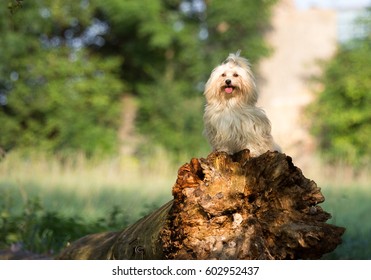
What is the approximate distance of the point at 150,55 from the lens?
22766 millimetres

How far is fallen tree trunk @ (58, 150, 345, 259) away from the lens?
4.74m

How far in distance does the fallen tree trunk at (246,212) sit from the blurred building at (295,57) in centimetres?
1719

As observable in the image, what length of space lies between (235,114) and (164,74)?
17.2 metres

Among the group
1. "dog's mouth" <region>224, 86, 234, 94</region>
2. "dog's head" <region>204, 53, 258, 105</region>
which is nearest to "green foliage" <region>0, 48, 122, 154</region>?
"dog's head" <region>204, 53, 258, 105</region>

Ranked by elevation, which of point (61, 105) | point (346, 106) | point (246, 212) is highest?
point (61, 105)

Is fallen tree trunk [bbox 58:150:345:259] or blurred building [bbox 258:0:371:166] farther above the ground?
blurred building [bbox 258:0:371:166]

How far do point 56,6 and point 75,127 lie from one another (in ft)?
12.3

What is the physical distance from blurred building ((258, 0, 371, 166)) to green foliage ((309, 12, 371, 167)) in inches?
19.9

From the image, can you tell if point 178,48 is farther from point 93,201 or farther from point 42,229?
point 42,229

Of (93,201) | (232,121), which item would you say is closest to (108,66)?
(93,201)

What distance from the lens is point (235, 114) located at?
5719mm

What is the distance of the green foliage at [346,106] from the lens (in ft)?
67.8

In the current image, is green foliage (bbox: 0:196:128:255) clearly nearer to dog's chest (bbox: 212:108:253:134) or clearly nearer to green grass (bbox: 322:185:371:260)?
green grass (bbox: 322:185:371:260)

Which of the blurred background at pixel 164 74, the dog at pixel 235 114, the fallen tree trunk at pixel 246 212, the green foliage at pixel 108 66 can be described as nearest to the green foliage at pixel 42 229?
the dog at pixel 235 114
